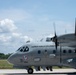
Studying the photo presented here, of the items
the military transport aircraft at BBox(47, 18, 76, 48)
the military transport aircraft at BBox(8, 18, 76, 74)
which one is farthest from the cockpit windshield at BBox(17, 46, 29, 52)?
the military transport aircraft at BBox(47, 18, 76, 48)

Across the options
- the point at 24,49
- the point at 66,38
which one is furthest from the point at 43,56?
the point at 66,38

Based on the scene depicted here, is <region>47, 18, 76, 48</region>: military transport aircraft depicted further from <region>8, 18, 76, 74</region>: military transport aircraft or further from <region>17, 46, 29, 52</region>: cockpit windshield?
<region>17, 46, 29, 52</region>: cockpit windshield

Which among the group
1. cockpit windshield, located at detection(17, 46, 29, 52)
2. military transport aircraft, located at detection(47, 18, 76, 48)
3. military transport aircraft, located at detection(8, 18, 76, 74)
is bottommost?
military transport aircraft, located at detection(8, 18, 76, 74)

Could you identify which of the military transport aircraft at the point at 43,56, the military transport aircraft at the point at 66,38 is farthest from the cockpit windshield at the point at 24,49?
the military transport aircraft at the point at 66,38

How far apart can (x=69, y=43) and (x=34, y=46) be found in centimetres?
547

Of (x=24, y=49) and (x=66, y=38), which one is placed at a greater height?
(x=66, y=38)

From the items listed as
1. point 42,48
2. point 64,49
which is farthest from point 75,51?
point 42,48

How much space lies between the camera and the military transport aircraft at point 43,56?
3494 centimetres

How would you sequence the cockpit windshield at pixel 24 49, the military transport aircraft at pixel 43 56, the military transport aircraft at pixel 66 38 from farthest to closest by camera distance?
the cockpit windshield at pixel 24 49, the military transport aircraft at pixel 43 56, the military transport aircraft at pixel 66 38

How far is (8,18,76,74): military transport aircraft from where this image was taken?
3494 cm

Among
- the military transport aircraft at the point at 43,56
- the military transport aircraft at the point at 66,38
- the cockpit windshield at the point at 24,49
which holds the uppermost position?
the military transport aircraft at the point at 66,38

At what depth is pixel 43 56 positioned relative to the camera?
35.1m

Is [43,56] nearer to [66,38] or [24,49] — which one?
[24,49]

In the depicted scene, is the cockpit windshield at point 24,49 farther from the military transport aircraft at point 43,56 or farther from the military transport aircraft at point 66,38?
the military transport aircraft at point 66,38
